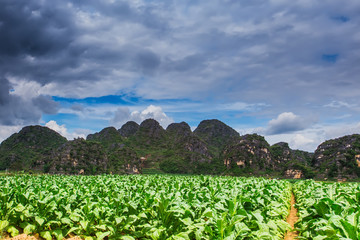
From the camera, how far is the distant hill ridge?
8716 centimetres

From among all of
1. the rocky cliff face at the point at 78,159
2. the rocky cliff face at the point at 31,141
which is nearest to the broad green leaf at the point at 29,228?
the rocky cliff face at the point at 78,159

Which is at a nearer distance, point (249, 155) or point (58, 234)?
point (58, 234)

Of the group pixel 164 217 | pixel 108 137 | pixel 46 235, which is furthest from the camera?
pixel 108 137

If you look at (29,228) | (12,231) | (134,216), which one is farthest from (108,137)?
(134,216)

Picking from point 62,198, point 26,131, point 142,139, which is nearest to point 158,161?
point 142,139

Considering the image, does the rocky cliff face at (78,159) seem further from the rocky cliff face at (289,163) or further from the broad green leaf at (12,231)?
the broad green leaf at (12,231)

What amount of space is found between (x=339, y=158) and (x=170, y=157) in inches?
3367

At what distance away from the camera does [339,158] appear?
86.5 meters

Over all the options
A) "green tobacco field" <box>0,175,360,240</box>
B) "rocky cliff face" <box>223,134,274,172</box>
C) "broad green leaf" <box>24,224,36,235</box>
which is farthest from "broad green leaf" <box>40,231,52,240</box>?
"rocky cliff face" <box>223,134,274,172</box>

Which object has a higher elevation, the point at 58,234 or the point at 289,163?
the point at 289,163

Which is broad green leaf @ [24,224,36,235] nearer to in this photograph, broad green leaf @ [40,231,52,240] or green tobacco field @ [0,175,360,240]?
green tobacco field @ [0,175,360,240]

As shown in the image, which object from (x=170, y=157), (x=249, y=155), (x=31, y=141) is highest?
(x=31, y=141)

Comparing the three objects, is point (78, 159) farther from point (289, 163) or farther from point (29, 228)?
point (29, 228)

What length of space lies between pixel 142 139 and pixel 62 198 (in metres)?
168
